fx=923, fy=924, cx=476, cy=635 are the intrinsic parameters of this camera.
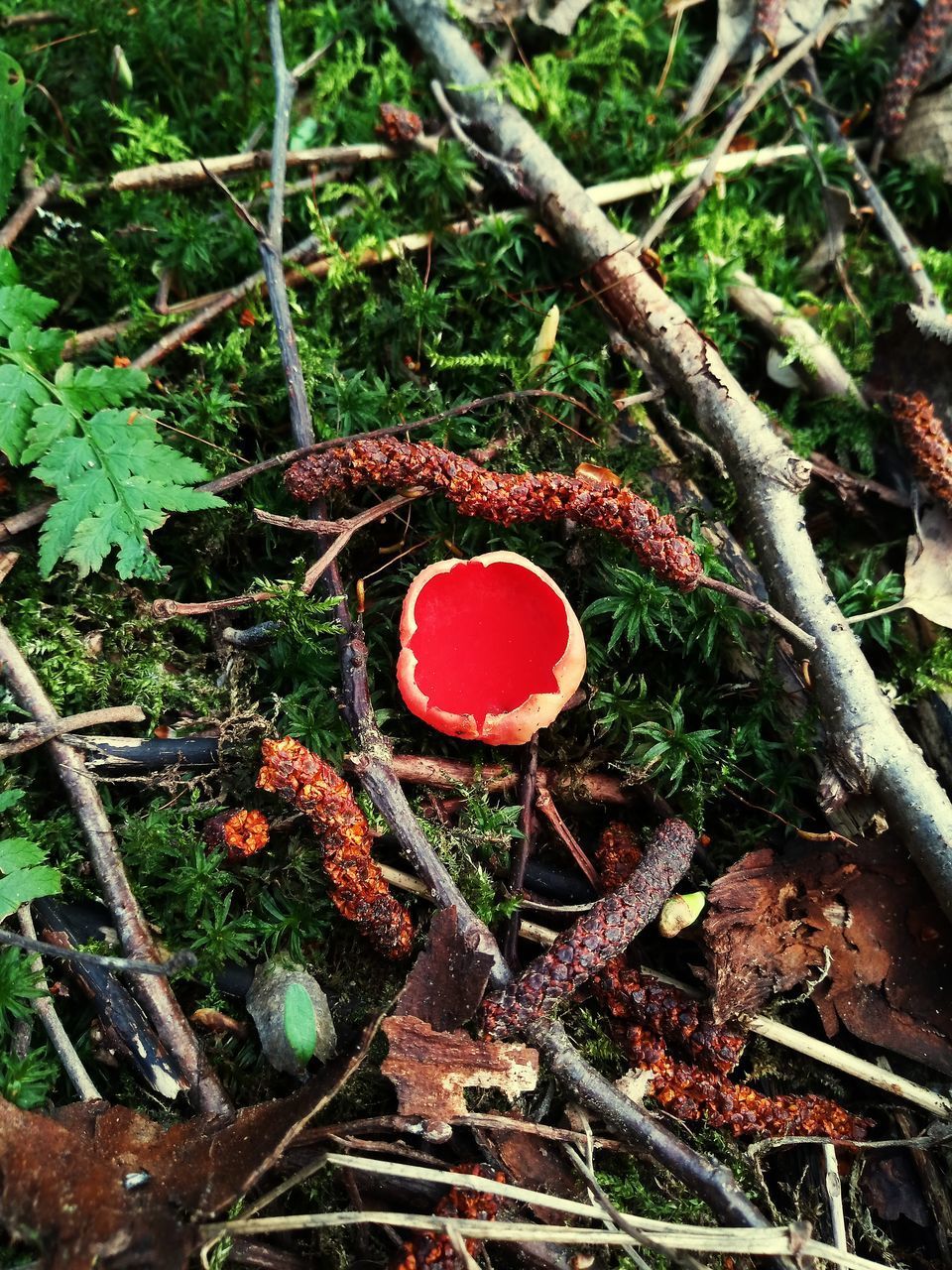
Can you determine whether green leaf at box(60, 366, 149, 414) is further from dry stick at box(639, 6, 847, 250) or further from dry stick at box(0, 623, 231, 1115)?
dry stick at box(639, 6, 847, 250)

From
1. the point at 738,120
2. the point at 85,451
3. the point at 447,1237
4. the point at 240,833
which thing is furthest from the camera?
the point at 738,120

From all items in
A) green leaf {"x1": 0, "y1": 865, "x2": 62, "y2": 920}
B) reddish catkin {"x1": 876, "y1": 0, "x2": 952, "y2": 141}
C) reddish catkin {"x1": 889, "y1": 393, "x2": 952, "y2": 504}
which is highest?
reddish catkin {"x1": 876, "y1": 0, "x2": 952, "y2": 141}

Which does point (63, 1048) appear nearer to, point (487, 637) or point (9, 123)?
point (487, 637)

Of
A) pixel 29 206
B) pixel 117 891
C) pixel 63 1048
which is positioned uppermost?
pixel 29 206

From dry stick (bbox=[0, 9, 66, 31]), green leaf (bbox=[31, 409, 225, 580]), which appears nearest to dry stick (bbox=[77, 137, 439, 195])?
dry stick (bbox=[0, 9, 66, 31])

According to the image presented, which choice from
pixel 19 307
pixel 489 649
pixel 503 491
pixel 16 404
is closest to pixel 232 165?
pixel 19 307

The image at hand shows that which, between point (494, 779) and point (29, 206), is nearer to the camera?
point (494, 779)

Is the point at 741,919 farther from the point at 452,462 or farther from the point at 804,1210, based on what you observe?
the point at 452,462
